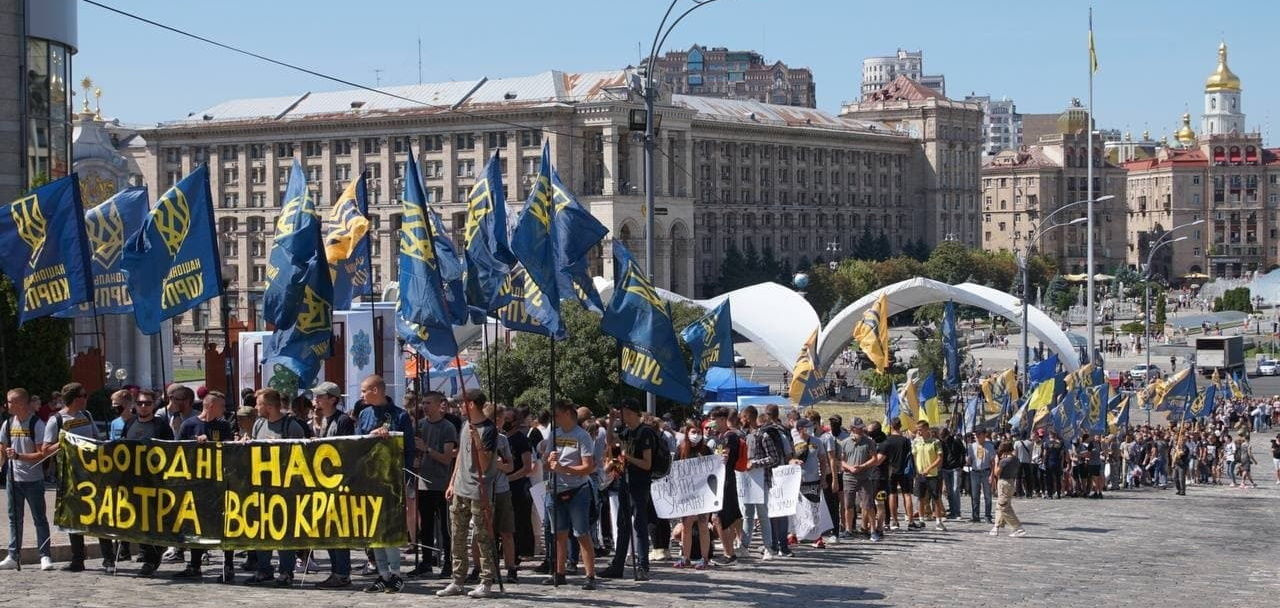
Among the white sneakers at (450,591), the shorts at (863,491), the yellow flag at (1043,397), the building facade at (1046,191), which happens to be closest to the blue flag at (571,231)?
the white sneakers at (450,591)

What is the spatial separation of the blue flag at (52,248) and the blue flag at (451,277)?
303 cm

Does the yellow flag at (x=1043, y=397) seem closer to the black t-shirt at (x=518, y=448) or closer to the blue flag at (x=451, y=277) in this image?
the blue flag at (x=451, y=277)

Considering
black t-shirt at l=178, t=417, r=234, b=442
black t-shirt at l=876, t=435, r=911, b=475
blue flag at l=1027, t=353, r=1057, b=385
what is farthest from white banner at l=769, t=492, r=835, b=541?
blue flag at l=1027, t=353, r=1057, b=385

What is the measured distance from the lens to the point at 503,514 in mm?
15453

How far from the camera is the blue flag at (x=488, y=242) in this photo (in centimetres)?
1738

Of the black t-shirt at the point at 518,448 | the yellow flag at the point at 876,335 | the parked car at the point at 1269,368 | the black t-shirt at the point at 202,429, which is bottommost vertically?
the parked car at the point at 1269,368

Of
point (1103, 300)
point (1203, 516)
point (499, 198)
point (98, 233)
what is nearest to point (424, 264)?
point (499, 198)

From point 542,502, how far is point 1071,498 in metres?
18.8

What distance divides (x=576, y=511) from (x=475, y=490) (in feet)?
3.37

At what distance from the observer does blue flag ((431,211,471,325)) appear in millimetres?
18641

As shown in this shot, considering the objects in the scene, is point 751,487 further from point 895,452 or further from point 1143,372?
point 1143,372

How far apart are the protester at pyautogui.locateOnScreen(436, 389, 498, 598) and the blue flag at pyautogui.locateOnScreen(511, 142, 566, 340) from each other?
136 cm

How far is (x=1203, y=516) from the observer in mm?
28891

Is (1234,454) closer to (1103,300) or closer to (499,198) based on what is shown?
(499,198)
